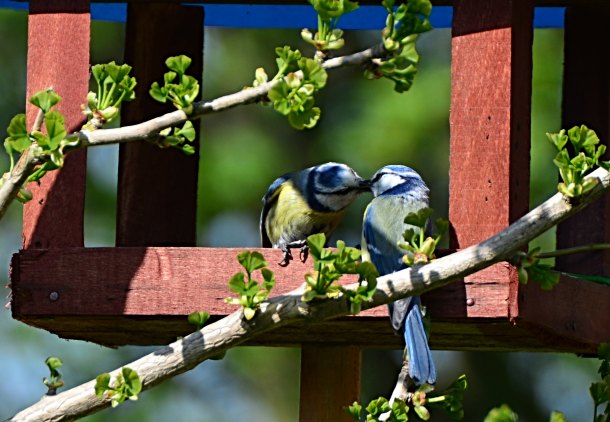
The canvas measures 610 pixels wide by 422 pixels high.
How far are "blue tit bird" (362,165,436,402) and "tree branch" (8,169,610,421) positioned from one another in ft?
1.52

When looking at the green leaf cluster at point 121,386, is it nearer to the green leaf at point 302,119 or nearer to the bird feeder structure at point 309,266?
the green leaf at point 302,119

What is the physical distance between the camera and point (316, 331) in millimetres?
4512

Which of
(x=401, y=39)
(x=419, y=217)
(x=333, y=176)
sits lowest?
(x=419, y=217)

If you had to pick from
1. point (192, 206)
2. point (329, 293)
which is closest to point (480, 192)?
point (329, 293)

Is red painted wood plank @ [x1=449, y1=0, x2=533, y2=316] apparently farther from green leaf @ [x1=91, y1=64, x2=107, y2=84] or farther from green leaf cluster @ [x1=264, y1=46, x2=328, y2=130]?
green leaf @ [x1=91, y1=64, x2=107, y2=84]

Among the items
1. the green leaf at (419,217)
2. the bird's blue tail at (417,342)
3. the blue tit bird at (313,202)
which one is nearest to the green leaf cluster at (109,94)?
the green leaf at (419,217)

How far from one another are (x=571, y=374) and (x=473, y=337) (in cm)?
421

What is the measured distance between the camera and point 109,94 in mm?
3410

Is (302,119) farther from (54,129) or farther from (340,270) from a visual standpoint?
(54,129)

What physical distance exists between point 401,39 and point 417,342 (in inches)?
35.9

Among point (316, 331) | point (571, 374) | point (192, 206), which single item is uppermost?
point (192, 206)

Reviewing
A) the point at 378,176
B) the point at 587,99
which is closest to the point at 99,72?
the point at 378,176

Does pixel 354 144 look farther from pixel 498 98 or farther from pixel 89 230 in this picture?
pixel 498 98

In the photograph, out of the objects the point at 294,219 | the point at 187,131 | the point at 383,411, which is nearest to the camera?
the point at 187,131
